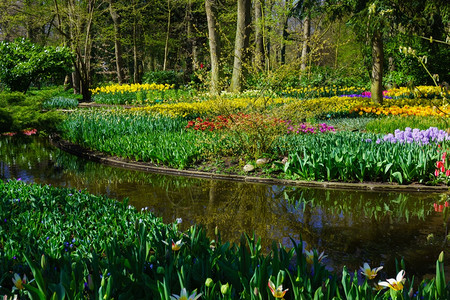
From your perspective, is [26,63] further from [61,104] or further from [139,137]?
[139,137]

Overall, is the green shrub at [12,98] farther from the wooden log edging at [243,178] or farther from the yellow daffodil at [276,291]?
the yellow daffodil at [276,291]

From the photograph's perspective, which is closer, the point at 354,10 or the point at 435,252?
the point at 435,252

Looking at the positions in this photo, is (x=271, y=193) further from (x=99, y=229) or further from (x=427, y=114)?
(x=427, y=114)

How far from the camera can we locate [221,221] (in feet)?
15.3

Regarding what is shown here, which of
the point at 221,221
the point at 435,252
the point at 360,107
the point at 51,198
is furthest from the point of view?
the point at 360,107

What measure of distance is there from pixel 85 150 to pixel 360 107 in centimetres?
753

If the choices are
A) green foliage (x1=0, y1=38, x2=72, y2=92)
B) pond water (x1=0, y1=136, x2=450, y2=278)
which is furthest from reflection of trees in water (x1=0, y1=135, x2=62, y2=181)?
green foliage (x1=0, y1=38, x2=72, y2=92)

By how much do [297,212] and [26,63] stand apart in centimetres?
1067

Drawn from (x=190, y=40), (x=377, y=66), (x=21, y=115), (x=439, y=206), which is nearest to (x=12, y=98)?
(x=21, y=115)

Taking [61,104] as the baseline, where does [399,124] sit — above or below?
below

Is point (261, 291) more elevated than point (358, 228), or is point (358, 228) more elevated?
point (261, 291)

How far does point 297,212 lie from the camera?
16.5 feet

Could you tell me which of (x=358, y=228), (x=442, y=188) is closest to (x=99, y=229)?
(x=358, y=228)

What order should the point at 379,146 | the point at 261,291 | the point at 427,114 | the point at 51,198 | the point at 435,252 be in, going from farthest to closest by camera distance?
1. the point at 427,114
2. the point at 379,146
3. the point at 51,198
4. the point at 435,252
5. the point at 261,291
